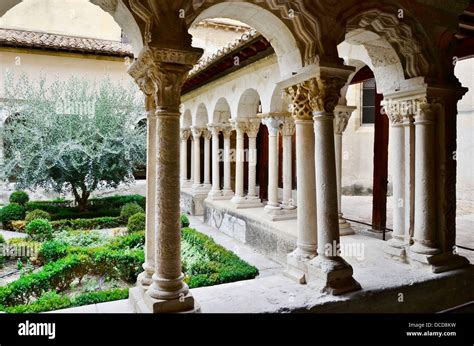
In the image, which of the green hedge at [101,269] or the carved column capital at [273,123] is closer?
the green hedge at [101,269]

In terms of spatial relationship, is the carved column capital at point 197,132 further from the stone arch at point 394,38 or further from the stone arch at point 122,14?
the stone arch at point 122,14

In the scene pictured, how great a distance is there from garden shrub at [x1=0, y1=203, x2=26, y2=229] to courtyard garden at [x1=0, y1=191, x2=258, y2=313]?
2 centimetres

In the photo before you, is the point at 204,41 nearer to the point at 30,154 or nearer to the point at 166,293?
the point at 30,154

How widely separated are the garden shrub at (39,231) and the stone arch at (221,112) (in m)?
5.60

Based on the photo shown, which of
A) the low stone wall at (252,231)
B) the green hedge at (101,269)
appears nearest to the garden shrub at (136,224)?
the green hedge at (101,269)

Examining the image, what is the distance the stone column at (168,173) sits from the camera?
312cm

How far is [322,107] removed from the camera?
3.85 metres

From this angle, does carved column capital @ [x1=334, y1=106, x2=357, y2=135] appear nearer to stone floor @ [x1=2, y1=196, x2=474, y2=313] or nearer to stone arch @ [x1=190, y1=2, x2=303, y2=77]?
stone floor @ [x1=2, y1=196, x2=474, y2=313]

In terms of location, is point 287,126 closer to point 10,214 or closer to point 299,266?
point 299,266

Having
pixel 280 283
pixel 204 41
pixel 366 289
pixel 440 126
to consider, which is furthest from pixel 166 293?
pixel 204 41

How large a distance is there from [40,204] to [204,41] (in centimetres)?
1157

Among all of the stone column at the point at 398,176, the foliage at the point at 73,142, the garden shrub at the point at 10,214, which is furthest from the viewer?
the foliage at the point at 73,142

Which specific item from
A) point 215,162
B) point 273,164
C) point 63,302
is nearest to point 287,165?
point 273,164

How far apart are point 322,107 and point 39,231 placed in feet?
25.2
